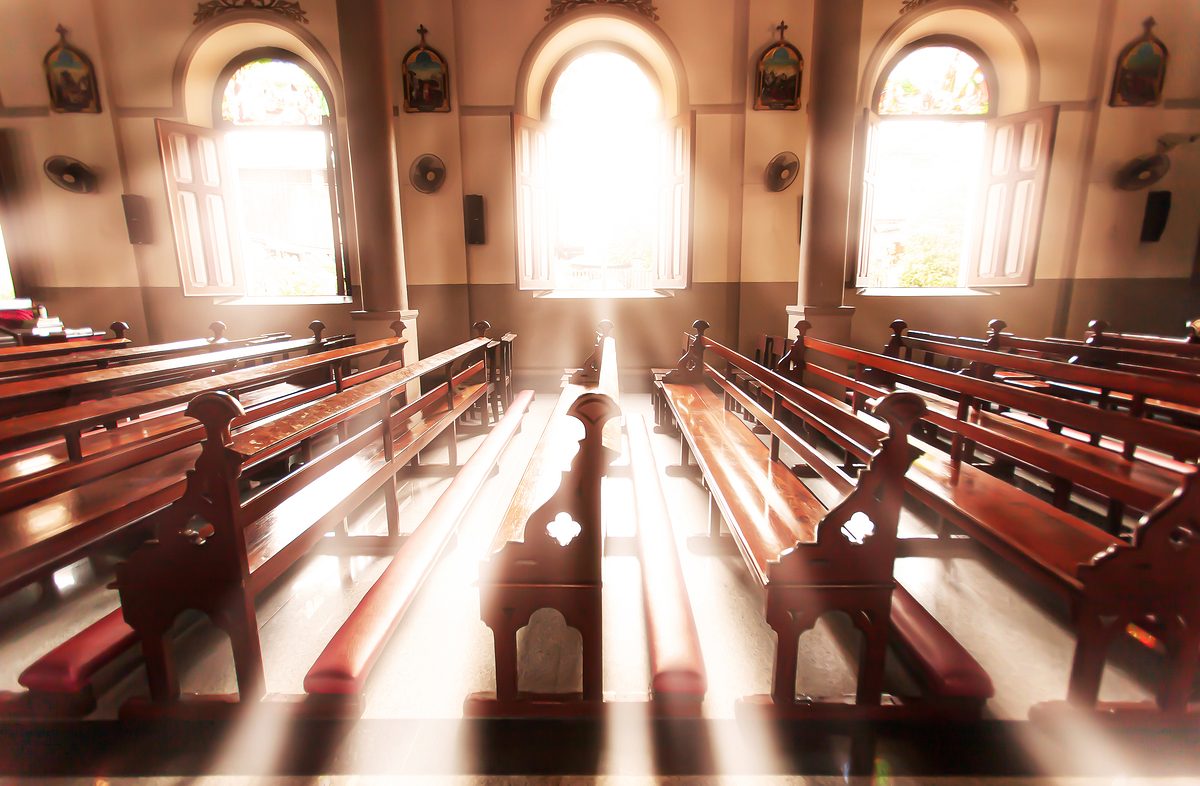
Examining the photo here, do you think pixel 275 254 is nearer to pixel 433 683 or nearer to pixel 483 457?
pixel 483 457

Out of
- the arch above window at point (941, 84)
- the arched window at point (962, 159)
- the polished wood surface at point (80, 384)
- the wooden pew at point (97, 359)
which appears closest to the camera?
the polished wood surface at point (80, 384)

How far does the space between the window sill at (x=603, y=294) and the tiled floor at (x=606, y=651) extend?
419 centimetres

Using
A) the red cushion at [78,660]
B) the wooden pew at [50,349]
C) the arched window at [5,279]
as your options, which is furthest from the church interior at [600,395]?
the arched window at [5,279]

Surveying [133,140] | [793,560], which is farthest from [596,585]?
[133,140]

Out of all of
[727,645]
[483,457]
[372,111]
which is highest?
[372,111]

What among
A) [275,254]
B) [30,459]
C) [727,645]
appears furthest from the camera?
[275,254]

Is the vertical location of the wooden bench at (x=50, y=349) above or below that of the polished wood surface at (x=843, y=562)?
above

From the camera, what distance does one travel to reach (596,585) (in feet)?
4.70

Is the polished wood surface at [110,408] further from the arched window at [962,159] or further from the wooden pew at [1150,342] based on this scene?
the arched window at [962,159]

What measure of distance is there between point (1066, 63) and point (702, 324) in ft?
19.4

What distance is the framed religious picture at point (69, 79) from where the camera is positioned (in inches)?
223

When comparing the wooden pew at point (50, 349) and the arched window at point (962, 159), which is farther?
the arched window at point (962, 159)

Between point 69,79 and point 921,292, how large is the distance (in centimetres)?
1013

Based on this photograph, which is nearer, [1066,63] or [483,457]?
[483,457]
